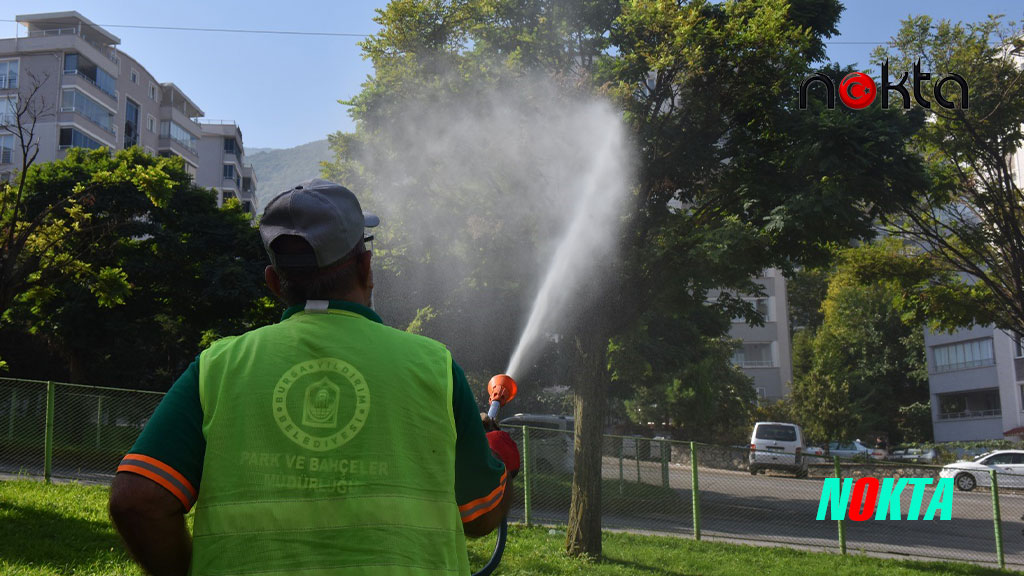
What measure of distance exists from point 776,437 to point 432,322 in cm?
1732

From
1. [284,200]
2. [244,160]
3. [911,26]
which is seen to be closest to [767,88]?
[911,26]

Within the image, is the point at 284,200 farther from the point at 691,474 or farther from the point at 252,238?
the point at 252,238

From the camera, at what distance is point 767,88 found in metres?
11.5

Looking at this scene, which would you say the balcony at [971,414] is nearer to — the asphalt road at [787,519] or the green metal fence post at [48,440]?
the asphalt road at [787,519]

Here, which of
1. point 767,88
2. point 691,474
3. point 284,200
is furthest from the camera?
point 691,474

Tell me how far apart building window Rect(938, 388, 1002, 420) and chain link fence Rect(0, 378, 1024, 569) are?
123 ft

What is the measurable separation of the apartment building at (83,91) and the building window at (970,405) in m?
49.8

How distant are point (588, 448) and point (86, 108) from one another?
2013 inches

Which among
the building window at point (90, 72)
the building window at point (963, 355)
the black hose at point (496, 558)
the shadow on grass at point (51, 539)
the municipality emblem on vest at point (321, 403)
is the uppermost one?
the building window at point (90, 72)

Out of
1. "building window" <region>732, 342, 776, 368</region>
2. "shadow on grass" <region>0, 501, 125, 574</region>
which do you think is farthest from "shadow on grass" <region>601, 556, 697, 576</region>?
"building window" <region>732, 342, 776, 368</region>

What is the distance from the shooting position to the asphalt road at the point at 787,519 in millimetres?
14844

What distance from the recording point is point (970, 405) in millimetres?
51906

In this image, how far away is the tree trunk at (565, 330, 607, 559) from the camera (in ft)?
38.3

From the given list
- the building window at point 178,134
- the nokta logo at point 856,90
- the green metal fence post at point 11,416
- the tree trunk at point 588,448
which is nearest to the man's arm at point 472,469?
the tree trunk at point 588,448
